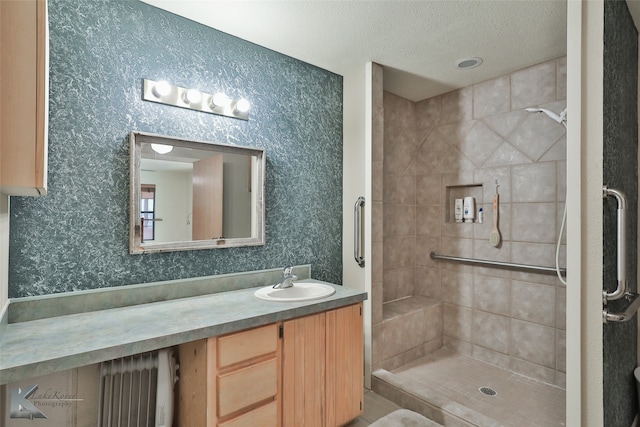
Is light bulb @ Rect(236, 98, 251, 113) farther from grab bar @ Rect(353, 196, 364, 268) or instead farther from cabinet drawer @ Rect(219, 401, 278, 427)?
cabinet drawer @ Rect(219, 401, 278, 427)

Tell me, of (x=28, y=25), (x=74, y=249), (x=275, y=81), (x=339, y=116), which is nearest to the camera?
(x=28, y=25)

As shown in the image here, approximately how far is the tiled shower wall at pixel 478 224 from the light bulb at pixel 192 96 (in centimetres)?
177

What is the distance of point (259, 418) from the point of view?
5.22 ft

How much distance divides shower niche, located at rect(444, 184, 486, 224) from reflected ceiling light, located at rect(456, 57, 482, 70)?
1005 millimetres

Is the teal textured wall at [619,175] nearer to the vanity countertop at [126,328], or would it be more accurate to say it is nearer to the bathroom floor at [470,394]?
the bathroom floor at [470,394]

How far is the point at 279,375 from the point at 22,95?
61.9 inches

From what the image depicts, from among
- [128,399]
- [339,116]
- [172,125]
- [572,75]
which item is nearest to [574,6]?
[572,75]

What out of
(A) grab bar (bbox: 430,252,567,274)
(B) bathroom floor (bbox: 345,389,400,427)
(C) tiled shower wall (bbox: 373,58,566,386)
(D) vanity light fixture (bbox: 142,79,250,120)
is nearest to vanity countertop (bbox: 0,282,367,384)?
(B) bathroom floor (bbox: 345,389,400,427)

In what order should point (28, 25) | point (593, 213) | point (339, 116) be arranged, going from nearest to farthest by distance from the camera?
1. point (28, 25)
2. point (593, 213)
3. point (339, 116)

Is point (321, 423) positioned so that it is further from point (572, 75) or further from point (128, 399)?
point (572, 75)

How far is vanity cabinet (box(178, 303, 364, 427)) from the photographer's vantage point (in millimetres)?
1478

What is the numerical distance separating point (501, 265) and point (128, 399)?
2751 millimetres

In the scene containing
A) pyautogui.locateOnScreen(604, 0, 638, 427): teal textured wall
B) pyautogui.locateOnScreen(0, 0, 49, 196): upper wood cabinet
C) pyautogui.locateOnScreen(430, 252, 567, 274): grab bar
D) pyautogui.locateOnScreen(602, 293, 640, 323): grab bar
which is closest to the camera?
pyautogui.locateOnScreen(0, 0, 49, 196): upper wood cabinet

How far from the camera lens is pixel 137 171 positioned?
5.82 ft
